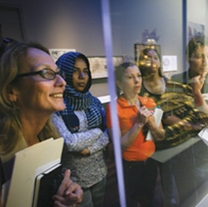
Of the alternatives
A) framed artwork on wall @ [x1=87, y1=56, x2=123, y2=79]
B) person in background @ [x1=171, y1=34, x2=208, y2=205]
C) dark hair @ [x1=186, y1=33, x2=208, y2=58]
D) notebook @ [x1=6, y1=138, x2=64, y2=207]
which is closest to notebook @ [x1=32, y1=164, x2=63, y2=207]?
notebook @ [x1=6, y1=138, x2=64, y2=207]

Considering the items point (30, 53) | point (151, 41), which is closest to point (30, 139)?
point (30, 53)

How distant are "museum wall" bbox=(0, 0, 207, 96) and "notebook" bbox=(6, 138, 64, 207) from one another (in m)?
0.31

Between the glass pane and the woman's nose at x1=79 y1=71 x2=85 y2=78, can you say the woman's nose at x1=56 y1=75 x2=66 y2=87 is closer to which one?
the woman's nose at x1=79 y1=71 x2=85 y2=78

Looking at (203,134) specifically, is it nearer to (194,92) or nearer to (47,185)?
(194,92)

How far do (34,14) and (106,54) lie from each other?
0.32m

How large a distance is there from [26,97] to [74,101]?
0.60 ft

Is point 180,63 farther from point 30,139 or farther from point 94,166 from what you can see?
point 30,139

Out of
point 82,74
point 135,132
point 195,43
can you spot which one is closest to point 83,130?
point 82,74

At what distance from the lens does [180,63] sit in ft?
4.04

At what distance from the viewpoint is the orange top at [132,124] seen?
2.78 feet

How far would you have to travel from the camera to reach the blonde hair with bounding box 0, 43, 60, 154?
50 cm

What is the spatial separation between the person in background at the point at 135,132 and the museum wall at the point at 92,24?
0.36 ft

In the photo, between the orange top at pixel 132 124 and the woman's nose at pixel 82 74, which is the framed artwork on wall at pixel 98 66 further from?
the orange top at pixel 132 124

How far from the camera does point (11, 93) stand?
0.52 metres
